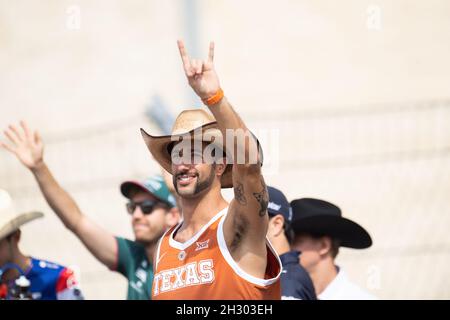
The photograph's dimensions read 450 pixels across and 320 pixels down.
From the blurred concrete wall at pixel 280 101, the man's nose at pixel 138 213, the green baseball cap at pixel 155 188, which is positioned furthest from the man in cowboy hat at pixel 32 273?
the blurred concrete wall at pixel 280 101

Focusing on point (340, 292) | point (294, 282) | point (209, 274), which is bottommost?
point (340, 292)

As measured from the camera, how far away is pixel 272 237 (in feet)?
21.2

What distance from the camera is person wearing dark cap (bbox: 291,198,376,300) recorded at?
6863 millimetres

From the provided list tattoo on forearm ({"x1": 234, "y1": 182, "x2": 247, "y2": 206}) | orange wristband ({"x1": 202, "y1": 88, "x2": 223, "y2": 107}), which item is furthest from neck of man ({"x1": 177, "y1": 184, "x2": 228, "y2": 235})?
orange wristband ({"x1": 202, "y1": 88, "x2": 223, "y2": 107})

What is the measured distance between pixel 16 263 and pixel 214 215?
236cm

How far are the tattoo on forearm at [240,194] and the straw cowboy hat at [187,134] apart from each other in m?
0.42

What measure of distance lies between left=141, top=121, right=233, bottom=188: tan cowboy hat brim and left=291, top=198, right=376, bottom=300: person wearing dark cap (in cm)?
147

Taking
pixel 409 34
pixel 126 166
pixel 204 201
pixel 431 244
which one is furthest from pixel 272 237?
pixel 409 34

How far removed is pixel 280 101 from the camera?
14867 mm

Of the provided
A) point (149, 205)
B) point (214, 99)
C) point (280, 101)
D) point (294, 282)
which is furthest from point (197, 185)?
point (280, 101)

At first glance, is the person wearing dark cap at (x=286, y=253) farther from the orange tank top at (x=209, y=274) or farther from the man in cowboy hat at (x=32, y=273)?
the man in cowboy hat at (x=32, y=273)

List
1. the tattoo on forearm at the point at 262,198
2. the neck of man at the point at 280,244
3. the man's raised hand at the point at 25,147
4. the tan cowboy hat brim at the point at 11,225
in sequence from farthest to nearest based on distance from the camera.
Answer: the tan cowboy hat brim at the point at 11,225
the man's raised hand at the point at 25,147
the neck of man at the point at 280,244
the tattoo on forearm at the point at 262,198

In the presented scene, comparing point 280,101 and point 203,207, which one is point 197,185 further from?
point 280,101

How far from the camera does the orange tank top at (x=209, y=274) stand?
494 cm
